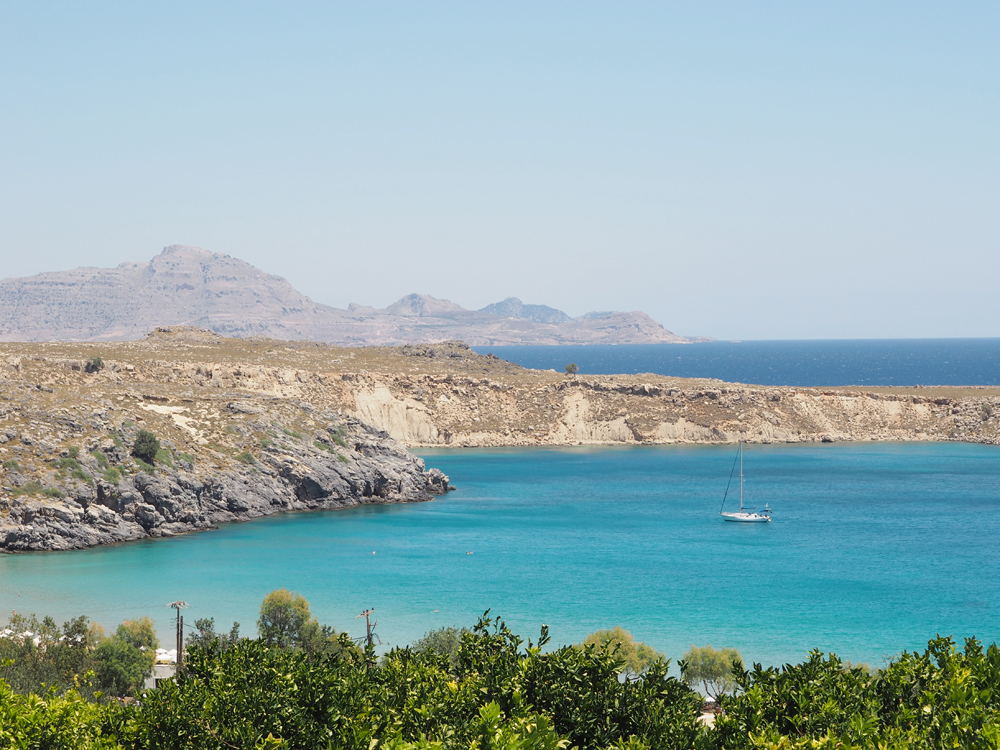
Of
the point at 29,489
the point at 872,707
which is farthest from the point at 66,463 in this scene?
the point at 872,707

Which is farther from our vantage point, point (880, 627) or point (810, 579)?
point (810, 579)

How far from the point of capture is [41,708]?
18.2 m

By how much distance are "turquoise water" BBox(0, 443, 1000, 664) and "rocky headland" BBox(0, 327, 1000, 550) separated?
3.04 meters

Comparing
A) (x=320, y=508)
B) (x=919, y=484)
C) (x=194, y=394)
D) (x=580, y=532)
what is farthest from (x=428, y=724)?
(x=919, y=484)

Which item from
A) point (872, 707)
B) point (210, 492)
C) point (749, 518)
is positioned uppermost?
point (872, 707)

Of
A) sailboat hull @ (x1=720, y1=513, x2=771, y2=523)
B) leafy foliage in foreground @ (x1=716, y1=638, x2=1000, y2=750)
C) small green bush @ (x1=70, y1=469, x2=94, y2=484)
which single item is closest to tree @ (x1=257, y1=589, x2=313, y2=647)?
leafy foliage in foreground @ (x1=716, y1=638, x2=1000, y2=750)

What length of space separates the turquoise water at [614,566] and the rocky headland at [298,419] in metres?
3.04

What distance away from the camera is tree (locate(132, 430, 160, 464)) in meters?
67.4

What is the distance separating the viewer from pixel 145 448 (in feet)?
221

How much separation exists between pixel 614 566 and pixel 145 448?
35376 mm

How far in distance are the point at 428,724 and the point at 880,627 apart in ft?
108

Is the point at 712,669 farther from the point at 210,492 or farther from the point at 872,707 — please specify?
the point at 210,492

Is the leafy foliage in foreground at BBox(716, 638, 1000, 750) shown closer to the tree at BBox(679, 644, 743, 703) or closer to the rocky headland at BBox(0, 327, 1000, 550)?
the tree at BBox(679, 644, 743, 703)

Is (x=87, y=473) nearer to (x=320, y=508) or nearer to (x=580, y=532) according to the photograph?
(x=320, y=508)
